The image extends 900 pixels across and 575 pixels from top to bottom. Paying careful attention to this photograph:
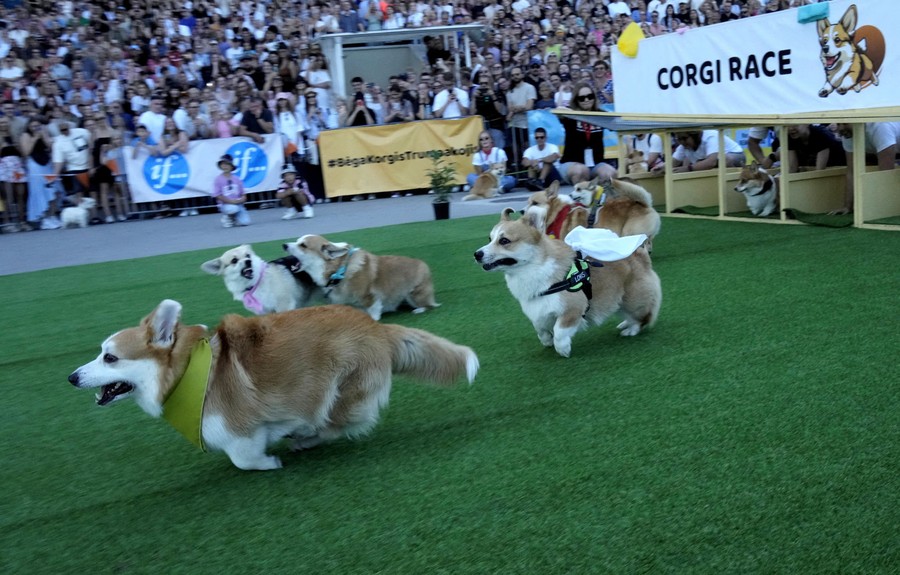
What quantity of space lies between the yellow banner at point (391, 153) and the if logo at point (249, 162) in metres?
1.12

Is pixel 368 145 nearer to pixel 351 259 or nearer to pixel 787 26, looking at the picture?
pixel 787 26

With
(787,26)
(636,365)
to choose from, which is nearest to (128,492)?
(636,365)

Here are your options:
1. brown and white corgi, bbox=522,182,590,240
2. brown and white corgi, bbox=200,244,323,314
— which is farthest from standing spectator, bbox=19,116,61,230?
brown and white corgi, bbox=522,182,590,240

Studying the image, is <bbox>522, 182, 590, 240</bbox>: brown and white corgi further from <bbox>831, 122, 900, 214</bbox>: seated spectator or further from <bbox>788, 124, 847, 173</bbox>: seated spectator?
<bbox>788, 124, 847, 173</bbox>: seated spectator

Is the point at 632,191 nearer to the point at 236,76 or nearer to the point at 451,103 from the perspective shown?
the point at 451,103

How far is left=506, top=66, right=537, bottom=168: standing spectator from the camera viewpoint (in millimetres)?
16078

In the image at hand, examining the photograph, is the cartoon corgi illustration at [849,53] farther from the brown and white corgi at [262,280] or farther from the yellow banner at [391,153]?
the yellow banner at [391,153]

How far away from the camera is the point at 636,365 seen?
4.21 metres

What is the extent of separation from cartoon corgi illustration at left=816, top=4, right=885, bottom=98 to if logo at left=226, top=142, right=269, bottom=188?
32.9ft

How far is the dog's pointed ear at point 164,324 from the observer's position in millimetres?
3127

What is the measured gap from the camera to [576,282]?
441 centimetres

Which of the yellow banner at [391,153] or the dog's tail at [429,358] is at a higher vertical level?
the yellow banner at [391,153]

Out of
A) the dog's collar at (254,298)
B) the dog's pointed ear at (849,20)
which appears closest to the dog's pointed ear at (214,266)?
the dog's collar at (254,298)

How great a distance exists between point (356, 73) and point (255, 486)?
15814 millimetres
